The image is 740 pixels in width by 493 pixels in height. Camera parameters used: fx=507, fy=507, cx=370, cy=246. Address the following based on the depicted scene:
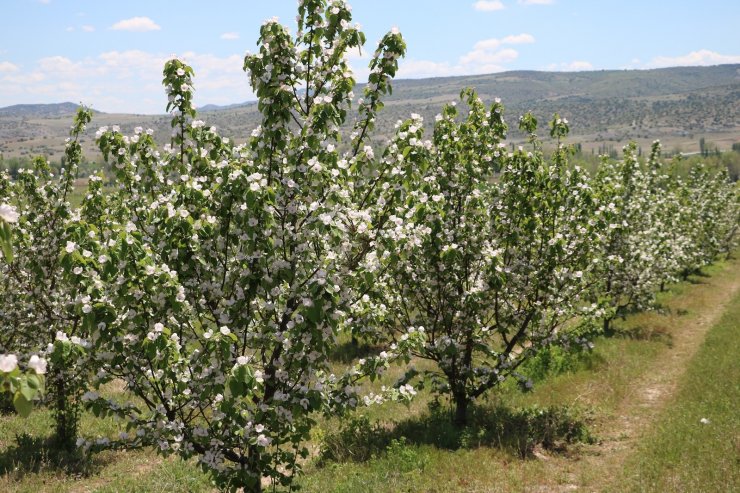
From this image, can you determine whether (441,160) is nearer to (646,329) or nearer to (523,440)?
(523,440)

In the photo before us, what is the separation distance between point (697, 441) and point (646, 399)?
4.74 m

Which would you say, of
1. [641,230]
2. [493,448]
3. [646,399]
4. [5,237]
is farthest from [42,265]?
[641,230]

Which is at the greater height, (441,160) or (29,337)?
(441,160)

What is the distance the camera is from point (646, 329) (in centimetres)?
2583

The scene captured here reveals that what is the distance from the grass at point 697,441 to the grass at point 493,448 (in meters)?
0.04

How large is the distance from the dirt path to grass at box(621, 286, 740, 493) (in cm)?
47

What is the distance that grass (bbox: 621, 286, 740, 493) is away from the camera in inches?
430

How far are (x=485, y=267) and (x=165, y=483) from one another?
31.3ft

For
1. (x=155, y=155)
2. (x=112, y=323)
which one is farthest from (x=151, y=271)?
(x=155, y=155)

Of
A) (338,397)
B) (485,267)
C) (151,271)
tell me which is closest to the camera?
(151,271)

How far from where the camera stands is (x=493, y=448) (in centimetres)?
1344

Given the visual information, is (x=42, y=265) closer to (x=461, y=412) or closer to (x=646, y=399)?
(x=461, y=412)

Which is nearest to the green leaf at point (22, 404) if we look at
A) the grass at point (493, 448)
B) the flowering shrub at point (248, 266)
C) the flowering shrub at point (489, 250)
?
the flowering shrub at point (248, 266)

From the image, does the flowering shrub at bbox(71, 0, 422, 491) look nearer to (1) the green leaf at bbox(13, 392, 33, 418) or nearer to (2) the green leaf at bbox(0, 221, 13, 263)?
(1) the green leaf at bbox(13, 392, 33, 418)
